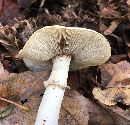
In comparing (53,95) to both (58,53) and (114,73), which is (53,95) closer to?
(58,53)

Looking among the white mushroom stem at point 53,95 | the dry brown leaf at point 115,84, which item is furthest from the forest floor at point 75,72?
the white mushroom stem at point 53,95

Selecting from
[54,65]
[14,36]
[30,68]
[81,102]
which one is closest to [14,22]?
[14,36]

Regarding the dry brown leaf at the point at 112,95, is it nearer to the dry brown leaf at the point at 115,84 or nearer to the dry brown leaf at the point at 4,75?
the dry brown leaf at the point at 115,84

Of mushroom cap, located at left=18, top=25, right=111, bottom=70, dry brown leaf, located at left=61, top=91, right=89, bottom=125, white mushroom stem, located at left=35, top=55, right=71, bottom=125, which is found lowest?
dry brown leaf, located at left=61, top=91, right=89, bottom=125

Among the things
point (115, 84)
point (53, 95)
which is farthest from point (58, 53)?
point (115, 84)

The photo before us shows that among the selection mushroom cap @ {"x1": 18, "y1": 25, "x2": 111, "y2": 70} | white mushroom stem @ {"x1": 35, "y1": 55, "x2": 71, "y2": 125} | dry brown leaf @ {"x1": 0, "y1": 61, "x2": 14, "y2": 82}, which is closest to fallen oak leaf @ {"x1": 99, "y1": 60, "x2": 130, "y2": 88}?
mushroom cap @ {"x1": 18, "y1": 25, "x2": 111, "y2": 70}

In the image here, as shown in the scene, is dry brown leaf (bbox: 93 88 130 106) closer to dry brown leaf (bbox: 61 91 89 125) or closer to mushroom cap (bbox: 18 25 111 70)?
dry brown leaf (bbox: 61 91 89 125)

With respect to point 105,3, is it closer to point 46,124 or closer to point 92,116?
point 92,116

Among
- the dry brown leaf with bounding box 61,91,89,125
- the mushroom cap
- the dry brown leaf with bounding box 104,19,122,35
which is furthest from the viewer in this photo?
the dry brown leaf with bounding box 104,19,122,35
